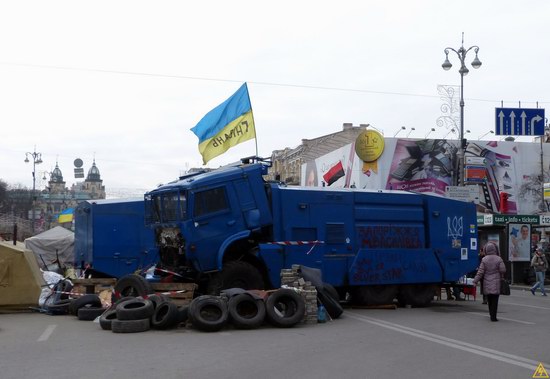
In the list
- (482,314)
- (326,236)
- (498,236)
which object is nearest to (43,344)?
(326,236)

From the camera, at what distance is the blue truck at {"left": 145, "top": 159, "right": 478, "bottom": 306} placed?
14.5 metres

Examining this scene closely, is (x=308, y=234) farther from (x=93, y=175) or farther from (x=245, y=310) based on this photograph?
(x=93, y=175)

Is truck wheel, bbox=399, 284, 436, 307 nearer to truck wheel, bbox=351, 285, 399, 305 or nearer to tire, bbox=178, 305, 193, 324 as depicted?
truck wheel, bbox=351, 285, 399, 305

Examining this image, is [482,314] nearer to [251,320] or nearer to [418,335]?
[418,335]

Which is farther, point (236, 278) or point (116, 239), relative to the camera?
point (116, 239)

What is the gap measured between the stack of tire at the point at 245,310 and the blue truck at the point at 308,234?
5.99ft

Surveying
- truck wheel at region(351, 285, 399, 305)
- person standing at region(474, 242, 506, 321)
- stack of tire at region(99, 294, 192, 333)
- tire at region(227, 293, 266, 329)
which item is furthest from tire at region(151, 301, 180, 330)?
person standing at region(474, 242, 506, 321)

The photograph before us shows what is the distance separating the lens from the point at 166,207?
1477 cm

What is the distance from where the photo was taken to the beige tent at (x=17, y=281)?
15039 mm

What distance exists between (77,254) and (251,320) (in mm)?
12159

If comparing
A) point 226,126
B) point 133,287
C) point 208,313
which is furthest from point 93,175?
point 208,313

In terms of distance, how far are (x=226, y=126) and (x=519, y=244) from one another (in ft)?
50.8

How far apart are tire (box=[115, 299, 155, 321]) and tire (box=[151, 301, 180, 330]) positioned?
134 millimetres

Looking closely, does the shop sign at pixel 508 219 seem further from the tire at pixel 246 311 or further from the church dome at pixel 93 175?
the church dome at pixel 93 175
